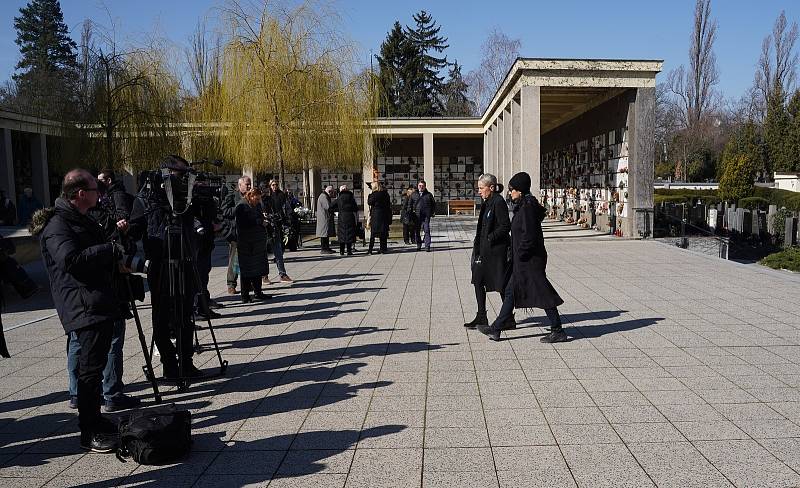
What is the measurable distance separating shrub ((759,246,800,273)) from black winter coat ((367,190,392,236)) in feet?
28.6

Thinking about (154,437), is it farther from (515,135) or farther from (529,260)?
(515,135)

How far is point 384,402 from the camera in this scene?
5.18m

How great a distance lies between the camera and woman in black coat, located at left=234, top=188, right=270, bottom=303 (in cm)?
967

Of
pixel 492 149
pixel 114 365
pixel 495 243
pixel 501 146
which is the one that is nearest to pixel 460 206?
pixel 492 149

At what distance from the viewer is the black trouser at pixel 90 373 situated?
4258mm

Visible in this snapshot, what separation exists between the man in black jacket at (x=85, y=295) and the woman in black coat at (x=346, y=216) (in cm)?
1190

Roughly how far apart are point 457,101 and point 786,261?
168 ft

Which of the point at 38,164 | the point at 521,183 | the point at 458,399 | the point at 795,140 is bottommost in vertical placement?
the point at 458,399

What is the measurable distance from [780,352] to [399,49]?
181 feet

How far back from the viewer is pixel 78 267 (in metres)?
4.14

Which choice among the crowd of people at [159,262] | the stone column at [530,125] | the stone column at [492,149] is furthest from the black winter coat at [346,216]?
the stone column at [492,149]

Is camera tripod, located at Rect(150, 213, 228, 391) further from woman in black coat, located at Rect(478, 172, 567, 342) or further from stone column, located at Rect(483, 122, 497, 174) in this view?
stone column, located at Rect(483, 122, 497, 174)

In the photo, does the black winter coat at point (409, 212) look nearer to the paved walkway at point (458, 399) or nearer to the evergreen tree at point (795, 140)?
the paved walkway at point (458, 399)

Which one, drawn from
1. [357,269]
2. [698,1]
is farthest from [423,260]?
[698,1]
